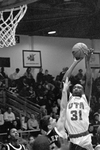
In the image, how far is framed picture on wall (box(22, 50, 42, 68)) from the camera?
18.8 metres

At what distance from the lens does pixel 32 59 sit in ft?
62.3

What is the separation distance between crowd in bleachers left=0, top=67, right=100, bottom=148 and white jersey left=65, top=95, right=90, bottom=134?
8.00 metres

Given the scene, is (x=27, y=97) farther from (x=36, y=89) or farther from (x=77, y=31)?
(x=77, y=31)

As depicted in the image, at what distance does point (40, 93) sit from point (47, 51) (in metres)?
3.62

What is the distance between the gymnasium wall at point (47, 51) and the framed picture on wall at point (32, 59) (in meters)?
0.18

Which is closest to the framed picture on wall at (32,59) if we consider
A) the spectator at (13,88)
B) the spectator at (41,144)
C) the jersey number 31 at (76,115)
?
the spectator at (13,88)

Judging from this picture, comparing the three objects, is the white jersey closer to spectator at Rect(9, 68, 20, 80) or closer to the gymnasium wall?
spectator at Rect(9, 68, 20, 80)

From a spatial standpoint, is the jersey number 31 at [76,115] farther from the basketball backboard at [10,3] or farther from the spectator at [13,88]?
the spectator at [13,88]

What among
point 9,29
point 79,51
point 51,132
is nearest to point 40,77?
point 51,132

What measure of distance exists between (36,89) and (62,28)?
9.69 feet

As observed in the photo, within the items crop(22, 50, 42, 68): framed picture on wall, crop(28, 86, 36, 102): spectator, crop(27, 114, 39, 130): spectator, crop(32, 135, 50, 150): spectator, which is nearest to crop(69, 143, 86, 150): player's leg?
crop(32, 135, 50, 150): spectator

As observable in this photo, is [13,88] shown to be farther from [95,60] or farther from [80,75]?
[95,60]

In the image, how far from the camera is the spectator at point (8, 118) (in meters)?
13.4

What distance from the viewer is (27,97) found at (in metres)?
15.9
